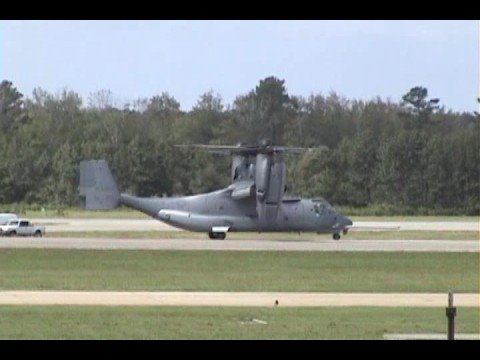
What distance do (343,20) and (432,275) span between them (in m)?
22.9

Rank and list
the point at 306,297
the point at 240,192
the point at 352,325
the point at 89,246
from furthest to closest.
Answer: the point at 240,192, the point at 89,246, the point at 306,297, the point at 352,325

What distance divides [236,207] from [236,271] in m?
20.9

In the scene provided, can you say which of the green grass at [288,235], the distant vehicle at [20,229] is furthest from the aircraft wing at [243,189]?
the distant vehicle at [20,229]

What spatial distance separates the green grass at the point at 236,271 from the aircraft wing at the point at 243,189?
38.7 feet

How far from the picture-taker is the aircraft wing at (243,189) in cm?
4741

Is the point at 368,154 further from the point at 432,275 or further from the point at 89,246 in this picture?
the point at 432,275

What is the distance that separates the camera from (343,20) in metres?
4.68

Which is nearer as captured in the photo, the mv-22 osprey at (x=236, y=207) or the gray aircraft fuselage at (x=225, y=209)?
the mv-22 osprey at (x=236, y=207)

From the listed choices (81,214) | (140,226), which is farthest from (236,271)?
(81,214)

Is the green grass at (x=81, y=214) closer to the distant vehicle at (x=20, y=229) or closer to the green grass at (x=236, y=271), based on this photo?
the distant vehicle at (x=20, y=229)

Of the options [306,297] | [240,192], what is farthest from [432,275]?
[240,192]

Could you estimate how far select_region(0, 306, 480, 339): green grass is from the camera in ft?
46.6

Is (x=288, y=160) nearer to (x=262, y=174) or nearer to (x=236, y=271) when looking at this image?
(x=262, y=174)

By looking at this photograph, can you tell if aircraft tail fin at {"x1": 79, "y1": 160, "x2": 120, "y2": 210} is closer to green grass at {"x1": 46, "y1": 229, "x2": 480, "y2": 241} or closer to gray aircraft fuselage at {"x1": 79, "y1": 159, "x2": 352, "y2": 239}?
gray aircraft fuselage at {"x1": 79, "y1": 159, "x2": 352, "y2": 239}
